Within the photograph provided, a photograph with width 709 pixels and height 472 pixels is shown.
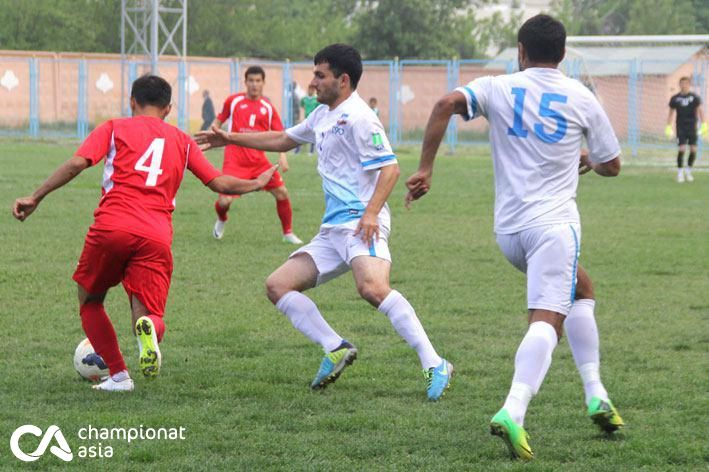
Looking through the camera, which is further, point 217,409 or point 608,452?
point 217,409

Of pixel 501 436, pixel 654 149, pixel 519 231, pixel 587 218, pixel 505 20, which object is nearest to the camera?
pixel 501 436

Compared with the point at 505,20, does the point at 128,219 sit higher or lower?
lower

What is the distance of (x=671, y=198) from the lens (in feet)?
65.2

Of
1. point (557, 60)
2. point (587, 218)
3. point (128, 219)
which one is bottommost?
point (587, 218)

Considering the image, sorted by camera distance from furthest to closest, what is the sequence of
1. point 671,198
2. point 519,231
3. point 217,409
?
point 671,198, point 217,409, point 519,231

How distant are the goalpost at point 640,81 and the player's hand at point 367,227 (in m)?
26.4

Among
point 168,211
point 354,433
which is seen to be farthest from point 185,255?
point 354,433

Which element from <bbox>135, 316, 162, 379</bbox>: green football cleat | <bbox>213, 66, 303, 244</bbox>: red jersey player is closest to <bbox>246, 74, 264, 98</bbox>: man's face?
<bbox>213, 66, 303, 244</bbox>: red jersey player

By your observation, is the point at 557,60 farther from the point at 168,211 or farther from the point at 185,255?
the point at 185,255

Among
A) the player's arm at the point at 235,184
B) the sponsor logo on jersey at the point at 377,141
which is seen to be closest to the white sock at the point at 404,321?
the sponsor logo on jersey at the point at 377,141

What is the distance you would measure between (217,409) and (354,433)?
2.57 feet

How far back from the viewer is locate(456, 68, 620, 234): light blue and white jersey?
534 cm

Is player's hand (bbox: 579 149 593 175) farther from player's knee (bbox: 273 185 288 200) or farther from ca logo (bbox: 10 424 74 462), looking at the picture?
player's knee (bbox: 273 185 288 200)

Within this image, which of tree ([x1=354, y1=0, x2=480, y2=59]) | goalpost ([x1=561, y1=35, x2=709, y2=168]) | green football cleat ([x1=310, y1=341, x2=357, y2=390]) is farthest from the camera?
tree ([x1=354, y1=0, x2=480, y2=59])
